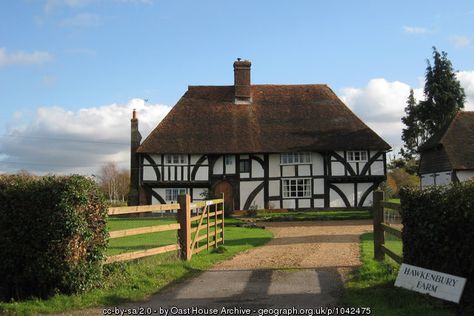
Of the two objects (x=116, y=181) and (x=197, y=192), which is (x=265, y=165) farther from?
(x=116, y=181)

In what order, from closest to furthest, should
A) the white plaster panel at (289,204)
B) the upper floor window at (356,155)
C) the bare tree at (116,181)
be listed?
1. the upper floor window at (356,155)
2. the white plaster panel at (289,204)
3. the bare tree at (116,181)

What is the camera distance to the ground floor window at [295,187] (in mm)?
38375

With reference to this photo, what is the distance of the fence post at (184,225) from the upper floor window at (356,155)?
27.8 metres

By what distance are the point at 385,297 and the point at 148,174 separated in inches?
1265

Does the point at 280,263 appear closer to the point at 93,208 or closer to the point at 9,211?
the point at 93,208

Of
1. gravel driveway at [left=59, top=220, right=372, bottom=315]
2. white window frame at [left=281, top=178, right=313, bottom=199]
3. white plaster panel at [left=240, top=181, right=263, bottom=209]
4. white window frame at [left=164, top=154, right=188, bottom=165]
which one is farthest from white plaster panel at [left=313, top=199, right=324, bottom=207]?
gravel driveway at [left=59, top=220, right=372, bottom=315]

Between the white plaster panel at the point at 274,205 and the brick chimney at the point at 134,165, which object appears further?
the brick chimney at the point at 134,165

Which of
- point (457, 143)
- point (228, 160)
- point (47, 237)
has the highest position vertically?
point (457, 143)

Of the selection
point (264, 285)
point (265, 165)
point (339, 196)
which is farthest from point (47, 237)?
point (339, 196)

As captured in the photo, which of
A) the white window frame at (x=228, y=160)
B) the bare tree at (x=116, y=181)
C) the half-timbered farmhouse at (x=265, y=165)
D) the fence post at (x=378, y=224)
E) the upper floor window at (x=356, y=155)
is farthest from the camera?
the bare tree at (x=116, y=181)

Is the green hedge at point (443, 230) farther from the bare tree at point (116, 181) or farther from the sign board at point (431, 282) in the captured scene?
the bare tree at point (116, 181)

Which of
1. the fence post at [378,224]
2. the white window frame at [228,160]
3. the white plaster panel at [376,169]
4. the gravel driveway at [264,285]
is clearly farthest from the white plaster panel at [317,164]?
the fence post at [378,224]

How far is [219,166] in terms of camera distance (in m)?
38.6

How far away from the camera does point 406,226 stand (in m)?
7.80
